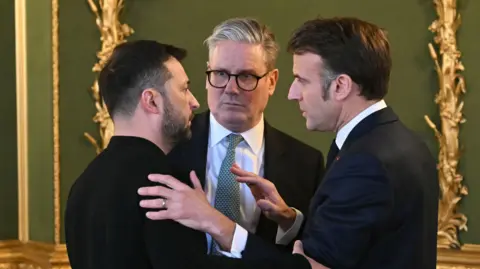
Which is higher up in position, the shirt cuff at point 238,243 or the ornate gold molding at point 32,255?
the shirt cuff at point 238,243

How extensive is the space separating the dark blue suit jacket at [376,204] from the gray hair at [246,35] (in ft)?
2.29

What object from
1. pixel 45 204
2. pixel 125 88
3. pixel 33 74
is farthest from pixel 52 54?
pixel 125 88

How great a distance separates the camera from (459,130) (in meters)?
3.01

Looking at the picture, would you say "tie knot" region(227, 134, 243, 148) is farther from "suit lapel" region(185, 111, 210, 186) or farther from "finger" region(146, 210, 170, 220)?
"finger" region(146, 210, 170, 220)

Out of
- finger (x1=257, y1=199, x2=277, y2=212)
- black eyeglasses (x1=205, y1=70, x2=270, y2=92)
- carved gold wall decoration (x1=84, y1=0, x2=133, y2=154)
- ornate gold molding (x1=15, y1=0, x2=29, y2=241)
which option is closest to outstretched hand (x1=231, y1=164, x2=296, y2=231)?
finger (x1=257, y1=199, x2=277, y2=212)

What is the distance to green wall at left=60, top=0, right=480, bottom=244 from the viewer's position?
3064 mm

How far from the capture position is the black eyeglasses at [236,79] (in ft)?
7.64

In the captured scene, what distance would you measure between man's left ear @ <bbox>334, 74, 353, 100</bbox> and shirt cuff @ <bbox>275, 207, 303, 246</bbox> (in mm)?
540

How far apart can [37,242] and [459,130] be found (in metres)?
1.93

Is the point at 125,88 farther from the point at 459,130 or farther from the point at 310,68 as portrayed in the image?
the point at 459,130

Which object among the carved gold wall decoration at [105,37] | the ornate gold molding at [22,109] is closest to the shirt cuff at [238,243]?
the carved gold wall decoration at [105,37]

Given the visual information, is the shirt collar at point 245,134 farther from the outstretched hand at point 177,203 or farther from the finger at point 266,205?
the outstretched hand at point 177,203

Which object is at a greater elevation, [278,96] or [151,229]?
[278,96]

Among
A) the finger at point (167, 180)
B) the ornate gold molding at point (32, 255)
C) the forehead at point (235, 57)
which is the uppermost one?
the forehead at point (235, 57)
